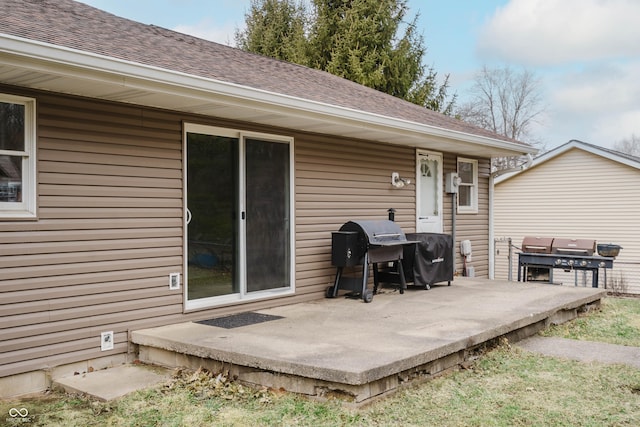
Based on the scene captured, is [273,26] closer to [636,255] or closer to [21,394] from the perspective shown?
[636,255]

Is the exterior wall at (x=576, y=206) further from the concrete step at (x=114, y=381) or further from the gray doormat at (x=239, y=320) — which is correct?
the concrete step at (x=114, y=381)

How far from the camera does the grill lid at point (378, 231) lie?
6355 millimetres

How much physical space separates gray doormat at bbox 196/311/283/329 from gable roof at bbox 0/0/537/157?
1.93 meters

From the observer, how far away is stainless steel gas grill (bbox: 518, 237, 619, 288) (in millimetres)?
9422

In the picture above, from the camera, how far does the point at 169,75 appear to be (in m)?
4.38

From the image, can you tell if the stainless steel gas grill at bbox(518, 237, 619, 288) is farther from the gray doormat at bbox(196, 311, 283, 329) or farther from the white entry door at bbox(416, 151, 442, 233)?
the gray doormat at bbox(196, 311, 283, 329)

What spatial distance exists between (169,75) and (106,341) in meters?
2.18

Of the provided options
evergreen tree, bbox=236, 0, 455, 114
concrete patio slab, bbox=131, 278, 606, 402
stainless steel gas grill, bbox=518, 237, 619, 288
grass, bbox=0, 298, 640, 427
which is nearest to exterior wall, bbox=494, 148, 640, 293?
stainless steel gas grill, bbox=518, 237, 619, 288

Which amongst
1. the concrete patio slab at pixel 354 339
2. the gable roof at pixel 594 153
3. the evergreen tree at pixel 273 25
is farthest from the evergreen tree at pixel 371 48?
the concrete patio slab at pixel 354 339

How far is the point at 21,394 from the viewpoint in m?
4.06

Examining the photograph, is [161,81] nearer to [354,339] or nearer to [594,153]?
[354,339]

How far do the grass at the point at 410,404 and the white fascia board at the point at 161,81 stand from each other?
2204 mm

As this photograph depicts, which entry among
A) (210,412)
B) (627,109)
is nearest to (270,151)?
(210,412)

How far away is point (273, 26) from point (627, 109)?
2346 cm
